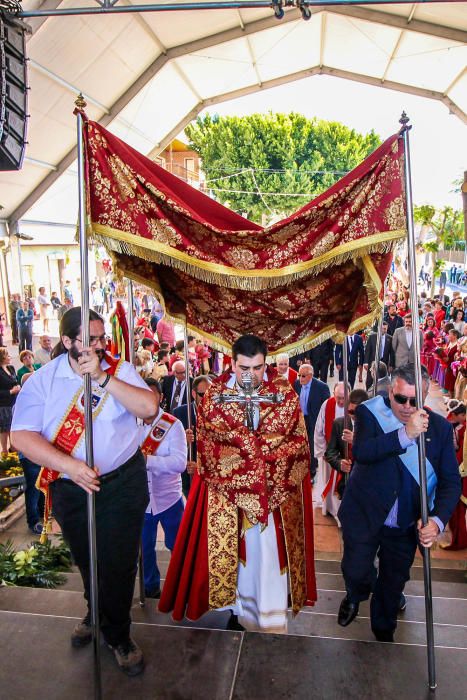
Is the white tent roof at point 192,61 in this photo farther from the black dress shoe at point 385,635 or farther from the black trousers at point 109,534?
the black dress shoe at point 385,635

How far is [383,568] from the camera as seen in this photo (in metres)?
3.50

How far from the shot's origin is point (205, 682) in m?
2.80

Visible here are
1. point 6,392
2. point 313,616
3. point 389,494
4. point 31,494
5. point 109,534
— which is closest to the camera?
point 109,534

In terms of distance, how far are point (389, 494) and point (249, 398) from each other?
3.29 feet

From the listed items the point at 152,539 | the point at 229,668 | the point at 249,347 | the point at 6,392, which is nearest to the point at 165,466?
the point at 152,539

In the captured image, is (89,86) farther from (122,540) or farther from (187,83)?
(122,540)

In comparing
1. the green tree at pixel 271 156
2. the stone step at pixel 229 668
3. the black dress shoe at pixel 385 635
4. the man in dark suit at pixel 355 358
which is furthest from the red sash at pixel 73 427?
the green tree at pixel 271 156

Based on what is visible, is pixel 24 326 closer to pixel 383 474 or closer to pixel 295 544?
pixel 295 544

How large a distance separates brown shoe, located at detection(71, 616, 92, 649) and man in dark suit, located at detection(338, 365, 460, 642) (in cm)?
158

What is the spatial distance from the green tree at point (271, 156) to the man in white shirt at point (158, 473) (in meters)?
30.9

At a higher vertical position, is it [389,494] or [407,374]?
[407,374]

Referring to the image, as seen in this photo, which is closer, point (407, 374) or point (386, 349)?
point (407, 374)

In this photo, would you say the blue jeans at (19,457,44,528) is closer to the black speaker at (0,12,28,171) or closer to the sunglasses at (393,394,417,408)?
the black speaker at (0,12,28,171)

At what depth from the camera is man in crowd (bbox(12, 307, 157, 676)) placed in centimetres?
293
